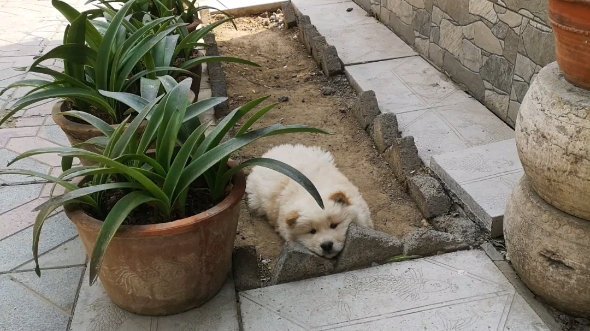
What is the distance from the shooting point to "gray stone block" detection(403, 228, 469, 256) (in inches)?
101

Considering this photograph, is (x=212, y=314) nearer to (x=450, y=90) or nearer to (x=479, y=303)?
(x=479, y=303)

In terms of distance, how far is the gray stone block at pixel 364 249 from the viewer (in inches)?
98.5

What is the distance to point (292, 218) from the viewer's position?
8.76ft

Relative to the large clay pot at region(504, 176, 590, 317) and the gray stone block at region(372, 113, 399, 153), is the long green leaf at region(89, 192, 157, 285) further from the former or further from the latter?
the gray stone block at region(372, 113, 399, 153)

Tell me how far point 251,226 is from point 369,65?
2.28m

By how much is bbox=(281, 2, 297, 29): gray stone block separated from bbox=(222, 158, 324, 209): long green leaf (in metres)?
4.29

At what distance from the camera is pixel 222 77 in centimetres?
466

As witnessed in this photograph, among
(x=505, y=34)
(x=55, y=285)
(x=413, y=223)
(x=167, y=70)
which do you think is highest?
(x=167, y=70)

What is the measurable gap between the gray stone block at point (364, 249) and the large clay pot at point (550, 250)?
548 millimetres

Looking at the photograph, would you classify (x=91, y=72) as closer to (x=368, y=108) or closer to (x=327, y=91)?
(x=368, y=108)

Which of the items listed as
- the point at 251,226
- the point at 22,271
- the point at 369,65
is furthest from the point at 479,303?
the point at 369,65

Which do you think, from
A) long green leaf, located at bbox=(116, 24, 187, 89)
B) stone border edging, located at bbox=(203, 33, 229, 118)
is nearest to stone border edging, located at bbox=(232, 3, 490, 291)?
long green leaf, located at bbox=(116, 24, 187, 89)

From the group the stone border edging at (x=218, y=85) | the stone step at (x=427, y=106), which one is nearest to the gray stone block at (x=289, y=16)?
the stone step at (x=427, y=106)

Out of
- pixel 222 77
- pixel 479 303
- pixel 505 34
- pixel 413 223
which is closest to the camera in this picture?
pixel 479 303
